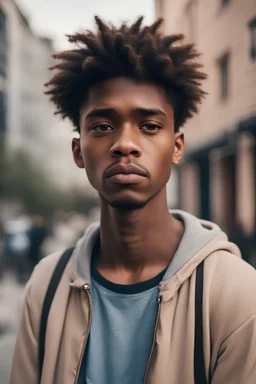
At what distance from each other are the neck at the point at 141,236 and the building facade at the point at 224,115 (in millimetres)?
201

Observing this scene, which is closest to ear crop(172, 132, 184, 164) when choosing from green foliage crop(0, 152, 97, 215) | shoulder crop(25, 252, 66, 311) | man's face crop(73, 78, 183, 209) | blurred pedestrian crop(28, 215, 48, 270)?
man's face crop(73, 78, 183, 209)

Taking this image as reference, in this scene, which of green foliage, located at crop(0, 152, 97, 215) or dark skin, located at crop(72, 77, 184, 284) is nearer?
dark skin, located at crop(72, 77, 184, 284)

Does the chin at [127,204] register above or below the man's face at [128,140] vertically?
below

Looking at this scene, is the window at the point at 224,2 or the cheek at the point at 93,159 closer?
the cheek at the point at 93,159

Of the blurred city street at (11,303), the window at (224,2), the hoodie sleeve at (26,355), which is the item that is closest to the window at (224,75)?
the window at (224,2)

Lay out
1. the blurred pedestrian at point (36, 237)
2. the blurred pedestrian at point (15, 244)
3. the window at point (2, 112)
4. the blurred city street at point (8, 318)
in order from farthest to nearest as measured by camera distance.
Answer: the blurred pedestrian at point (15, 244), the blurred pedestrian at point (36, 237), the blurred city street at point (8, 318), the window at point (2, 112)

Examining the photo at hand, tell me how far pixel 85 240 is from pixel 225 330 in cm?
61

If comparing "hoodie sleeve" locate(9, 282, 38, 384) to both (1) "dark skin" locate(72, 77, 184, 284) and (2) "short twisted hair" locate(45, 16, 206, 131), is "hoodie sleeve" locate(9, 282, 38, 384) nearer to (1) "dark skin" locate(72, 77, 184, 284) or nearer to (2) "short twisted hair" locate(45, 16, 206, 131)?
(1) "dark skin" locate(72, 77, 184, 284)

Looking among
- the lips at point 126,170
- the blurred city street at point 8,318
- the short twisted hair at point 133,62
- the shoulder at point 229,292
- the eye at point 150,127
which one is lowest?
the blurred city street at point 8,318

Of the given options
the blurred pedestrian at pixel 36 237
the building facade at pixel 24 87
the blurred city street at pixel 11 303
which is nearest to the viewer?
the building facade at pixel 24 87

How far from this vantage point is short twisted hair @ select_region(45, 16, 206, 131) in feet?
4.54

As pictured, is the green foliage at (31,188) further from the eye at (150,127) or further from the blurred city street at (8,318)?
the eye at (150,127)

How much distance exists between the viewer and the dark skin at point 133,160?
4.51 feet

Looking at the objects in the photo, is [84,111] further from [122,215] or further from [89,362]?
[89,362]
